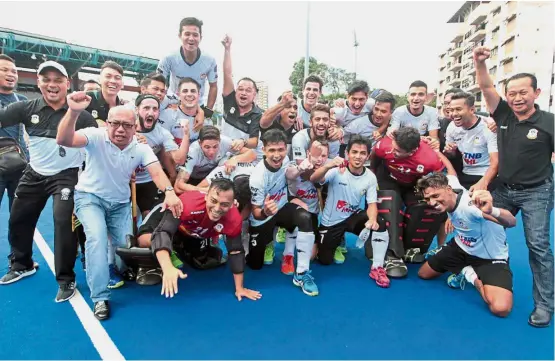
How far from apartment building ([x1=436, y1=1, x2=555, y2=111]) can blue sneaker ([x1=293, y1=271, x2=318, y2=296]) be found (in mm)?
28340

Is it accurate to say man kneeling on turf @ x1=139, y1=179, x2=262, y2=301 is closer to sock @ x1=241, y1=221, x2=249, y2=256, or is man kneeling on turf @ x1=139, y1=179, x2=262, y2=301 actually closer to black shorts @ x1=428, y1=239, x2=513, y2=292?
sock @ x1=241, y1=221, x2=249, y2=256

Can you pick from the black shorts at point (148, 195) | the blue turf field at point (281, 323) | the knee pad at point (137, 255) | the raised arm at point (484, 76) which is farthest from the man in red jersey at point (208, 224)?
the raised arm at point (484, 76)

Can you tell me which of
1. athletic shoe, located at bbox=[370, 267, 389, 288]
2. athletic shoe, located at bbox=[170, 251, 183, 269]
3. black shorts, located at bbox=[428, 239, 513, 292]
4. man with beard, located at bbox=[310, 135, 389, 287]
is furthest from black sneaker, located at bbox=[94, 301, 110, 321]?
black shorts, located at bbox=[428, 239, 513, 292]

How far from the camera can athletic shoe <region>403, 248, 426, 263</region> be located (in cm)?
442

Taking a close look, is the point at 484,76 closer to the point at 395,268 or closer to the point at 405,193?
the point at 405,193

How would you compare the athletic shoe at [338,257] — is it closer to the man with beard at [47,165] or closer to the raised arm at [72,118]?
the man with beard at [47,165]

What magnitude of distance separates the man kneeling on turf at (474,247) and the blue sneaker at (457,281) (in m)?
0.07

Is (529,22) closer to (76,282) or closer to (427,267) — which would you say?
(427,267)

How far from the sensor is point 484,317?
3109 mm

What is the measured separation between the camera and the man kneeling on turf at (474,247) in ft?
10.6

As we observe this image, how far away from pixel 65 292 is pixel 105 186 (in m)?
1.03

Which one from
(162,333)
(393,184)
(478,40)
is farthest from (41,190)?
(478,40)

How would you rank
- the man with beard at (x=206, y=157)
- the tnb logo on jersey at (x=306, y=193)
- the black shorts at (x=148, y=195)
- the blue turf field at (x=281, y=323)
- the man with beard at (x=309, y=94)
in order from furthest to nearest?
the man with beard at (x=309, y=94) → the tnb logo on jersey at (x=306, y=193) → the black shorts at (x=148, y=195) → the man with beard at (x=206, y=157) → the blue turf field at (x=281, y=323)

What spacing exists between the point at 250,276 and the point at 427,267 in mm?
1907
